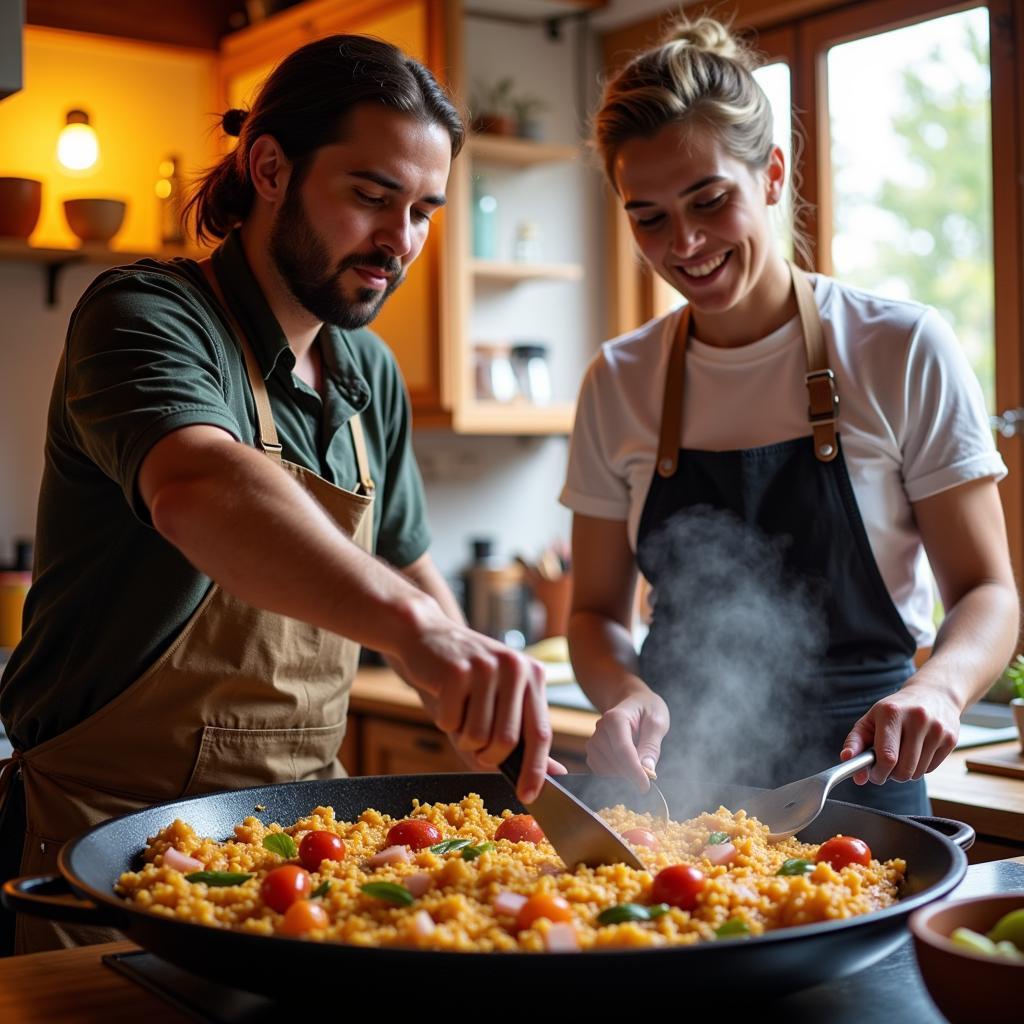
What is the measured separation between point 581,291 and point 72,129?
1.39 m

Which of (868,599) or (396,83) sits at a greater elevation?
(396,83)

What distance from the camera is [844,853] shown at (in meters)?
1.19

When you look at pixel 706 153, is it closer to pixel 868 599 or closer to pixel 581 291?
pixel 868 599

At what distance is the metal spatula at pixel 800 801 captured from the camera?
127 cm

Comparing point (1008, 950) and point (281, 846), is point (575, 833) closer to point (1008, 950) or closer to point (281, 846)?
point (281, 846)

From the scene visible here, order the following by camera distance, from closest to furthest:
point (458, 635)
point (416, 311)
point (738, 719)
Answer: point (458, 635) < point (738, 719) < point (416, 311)

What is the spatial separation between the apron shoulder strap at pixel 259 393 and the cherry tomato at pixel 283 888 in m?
0.60

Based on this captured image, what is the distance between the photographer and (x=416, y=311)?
10.9ft

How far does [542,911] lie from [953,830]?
0.43m

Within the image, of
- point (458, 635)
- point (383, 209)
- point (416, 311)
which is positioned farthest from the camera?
point (416, 311)

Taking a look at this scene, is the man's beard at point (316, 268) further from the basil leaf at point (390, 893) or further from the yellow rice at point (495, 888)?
the basil leaf at point (390, 893)

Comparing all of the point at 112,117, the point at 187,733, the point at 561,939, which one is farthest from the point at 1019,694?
the point at 112,117

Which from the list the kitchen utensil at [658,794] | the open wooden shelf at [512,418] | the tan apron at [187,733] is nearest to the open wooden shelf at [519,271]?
the open wooden shelf at [512,418]

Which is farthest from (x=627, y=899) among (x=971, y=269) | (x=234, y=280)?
(x=971, y=269)
